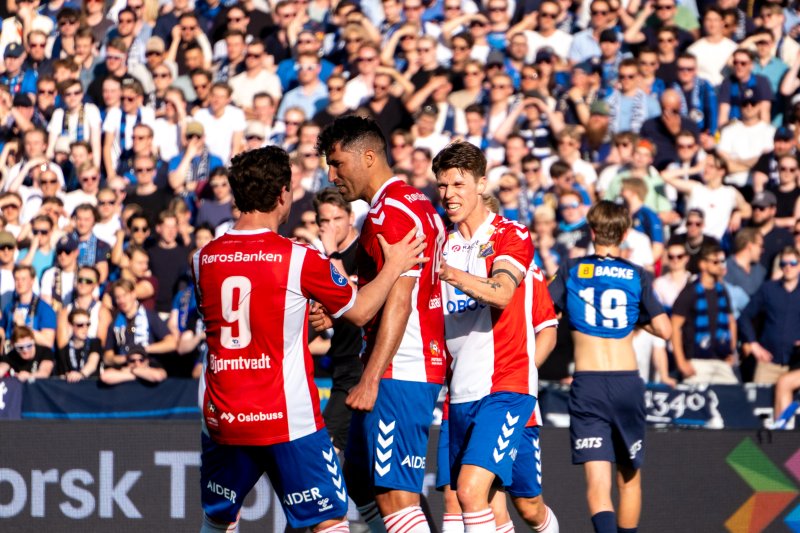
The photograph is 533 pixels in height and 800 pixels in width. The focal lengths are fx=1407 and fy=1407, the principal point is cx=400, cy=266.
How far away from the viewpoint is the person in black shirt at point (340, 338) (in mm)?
9758

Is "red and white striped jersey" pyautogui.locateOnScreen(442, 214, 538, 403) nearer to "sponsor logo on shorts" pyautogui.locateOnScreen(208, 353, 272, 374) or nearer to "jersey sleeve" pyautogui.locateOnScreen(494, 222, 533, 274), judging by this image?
"jersey sleeve" pyautogui.locateOnScreen(494, 222, 533, 274)

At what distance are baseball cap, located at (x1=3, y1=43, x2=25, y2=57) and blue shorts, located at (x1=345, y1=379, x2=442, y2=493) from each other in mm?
12075

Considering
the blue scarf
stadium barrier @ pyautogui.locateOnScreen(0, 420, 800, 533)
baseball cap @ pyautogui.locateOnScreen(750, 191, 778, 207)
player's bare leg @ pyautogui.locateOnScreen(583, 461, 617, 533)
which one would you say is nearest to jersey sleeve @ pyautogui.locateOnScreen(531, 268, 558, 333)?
player's bare leg @ pyautogui.locateOnScreen(583, 461, 617, 533)

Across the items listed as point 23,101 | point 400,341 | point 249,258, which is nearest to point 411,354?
point 400,341

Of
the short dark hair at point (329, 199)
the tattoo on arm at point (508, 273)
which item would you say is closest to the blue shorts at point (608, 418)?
the short dark hair at point (329, 199)

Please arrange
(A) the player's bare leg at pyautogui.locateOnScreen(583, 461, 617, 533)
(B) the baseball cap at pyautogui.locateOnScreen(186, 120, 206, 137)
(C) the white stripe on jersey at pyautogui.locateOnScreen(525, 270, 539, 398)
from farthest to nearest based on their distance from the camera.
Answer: (B) the baseball cap at pyautogui.locateOnScreen(186, 120, 206, 137) → (A) the player's bare leg at pyautogui.locateOnScreen(583, 461, 617, 533) → (C) the white stripe on jersey at pyautogui.locateOnScreen(525, 270, 539, 398)

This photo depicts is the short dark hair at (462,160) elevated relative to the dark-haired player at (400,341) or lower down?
elevated

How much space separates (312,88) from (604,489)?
27.8 feet

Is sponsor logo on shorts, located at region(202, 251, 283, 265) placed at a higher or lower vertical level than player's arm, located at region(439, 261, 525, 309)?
higher

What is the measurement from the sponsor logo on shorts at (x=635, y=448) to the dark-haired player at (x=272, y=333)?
312cm

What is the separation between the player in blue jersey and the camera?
31.3ft

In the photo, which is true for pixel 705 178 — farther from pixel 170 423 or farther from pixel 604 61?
pixel 170 423

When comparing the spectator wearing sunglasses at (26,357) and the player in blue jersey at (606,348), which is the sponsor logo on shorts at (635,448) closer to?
the player in blue jersey at (606,348)

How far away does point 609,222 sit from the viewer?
9.50m
